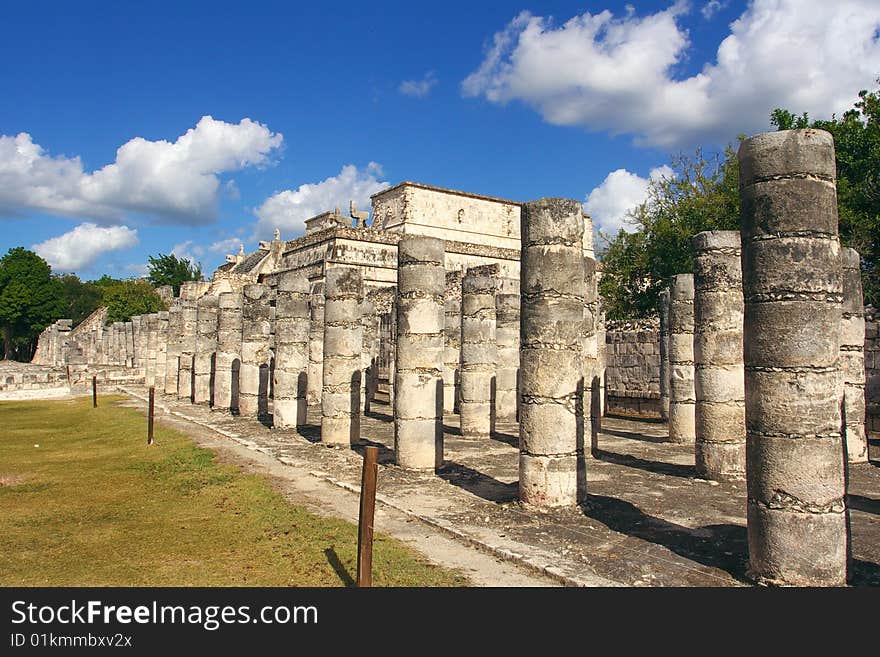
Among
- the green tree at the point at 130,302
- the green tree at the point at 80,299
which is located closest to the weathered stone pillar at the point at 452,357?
the green tree at the point at 130,302

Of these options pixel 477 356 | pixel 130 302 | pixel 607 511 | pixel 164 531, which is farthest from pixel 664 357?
pixel 130 302

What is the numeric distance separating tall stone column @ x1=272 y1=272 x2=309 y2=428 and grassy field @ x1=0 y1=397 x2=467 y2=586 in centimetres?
363

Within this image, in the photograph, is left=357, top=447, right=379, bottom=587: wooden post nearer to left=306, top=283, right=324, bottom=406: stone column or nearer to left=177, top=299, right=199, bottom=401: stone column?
left=306, top=283, right=324, bottom=406: stone column

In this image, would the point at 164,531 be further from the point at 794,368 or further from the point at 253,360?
the point at 253,360

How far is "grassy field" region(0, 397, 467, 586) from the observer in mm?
5996

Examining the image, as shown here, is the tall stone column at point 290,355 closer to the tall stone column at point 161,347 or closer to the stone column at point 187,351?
the stone column at point 187,351

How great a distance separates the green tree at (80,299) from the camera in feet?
226

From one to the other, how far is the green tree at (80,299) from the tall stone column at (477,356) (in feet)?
201

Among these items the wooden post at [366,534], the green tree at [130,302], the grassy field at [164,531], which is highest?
the green tree at [130,302]

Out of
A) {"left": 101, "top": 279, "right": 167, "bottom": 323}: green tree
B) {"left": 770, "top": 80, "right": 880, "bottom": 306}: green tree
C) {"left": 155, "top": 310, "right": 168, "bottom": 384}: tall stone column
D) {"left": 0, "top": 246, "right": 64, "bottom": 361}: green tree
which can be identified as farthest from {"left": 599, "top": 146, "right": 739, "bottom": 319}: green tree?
{"left": 0, "top": 246, "right": 64, "bottom": 361}: green tree

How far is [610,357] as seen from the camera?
22109 mm

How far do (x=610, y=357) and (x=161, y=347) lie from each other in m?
18.4

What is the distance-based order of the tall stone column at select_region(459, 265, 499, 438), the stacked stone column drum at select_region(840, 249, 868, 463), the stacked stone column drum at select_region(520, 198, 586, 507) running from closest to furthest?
the stacked stone column drum at select_region(520, 198, 586, 507)
the stacked stone column drum at select_region(840, 249, 868, 463)
the tall stone column at select_region(459, 265, 499, 438)
